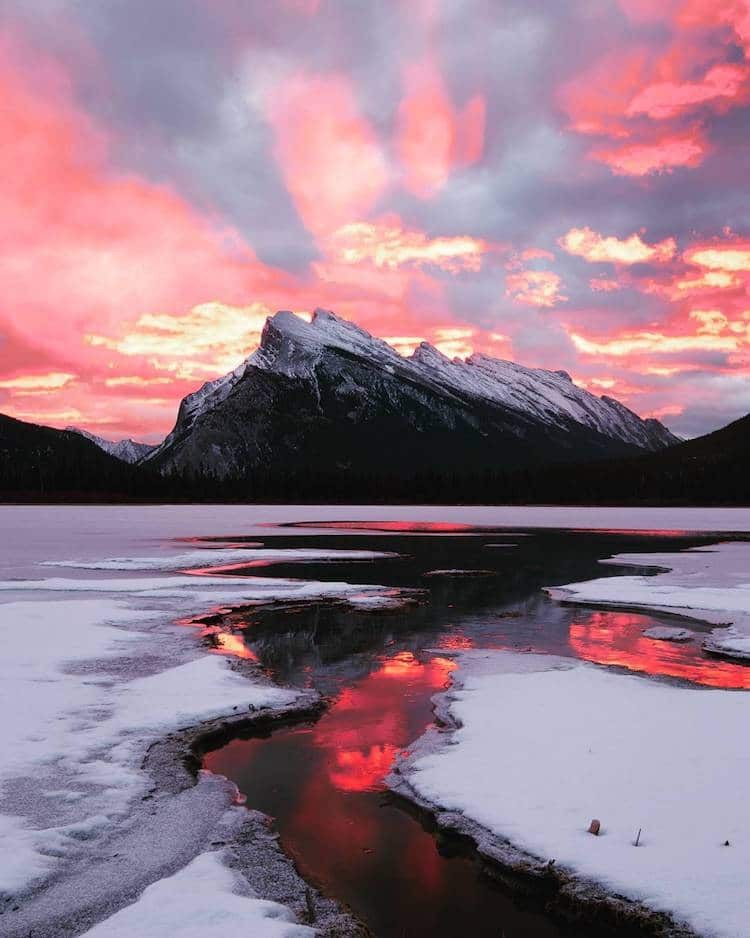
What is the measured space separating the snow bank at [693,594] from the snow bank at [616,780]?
7.46 m

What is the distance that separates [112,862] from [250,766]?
376cm

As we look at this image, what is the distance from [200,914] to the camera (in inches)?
309

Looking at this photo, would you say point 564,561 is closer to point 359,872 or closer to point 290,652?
point 290,652

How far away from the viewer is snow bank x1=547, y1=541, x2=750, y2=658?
23.8 m

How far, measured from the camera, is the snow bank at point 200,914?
297 inches

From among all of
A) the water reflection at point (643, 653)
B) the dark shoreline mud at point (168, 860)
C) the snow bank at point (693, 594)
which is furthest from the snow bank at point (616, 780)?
the snow bank at point (693, 594)

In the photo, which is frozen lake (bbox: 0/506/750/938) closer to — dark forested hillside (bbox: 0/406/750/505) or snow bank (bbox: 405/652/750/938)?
snow bank (bbox: 405/652/750/938)

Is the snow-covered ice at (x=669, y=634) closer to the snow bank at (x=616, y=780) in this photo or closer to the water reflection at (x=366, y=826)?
the snow bank at (x=616, y=780)

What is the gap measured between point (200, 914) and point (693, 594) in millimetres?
27688

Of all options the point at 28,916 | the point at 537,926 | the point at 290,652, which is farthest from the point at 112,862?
the point at 290,652

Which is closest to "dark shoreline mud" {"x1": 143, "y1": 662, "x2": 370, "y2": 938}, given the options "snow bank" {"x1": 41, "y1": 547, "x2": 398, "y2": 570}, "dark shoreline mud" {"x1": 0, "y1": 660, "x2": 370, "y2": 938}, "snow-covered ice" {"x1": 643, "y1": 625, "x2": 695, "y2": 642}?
"dark shoreline mud" {"x1": 0, "y1": 660, "x2": 370, "y2": 938}

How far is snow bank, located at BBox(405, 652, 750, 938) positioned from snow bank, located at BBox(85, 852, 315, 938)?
136 inches

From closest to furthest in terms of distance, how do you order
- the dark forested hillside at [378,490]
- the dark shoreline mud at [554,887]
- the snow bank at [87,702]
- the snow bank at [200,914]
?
the snow bank at [200,914] < the dark shoreline mud at [554,887] < the snow bank at [87,702] < the dark forested hillside at [378,490]

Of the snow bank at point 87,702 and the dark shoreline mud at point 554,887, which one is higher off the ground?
the snow bank at point 87,702
